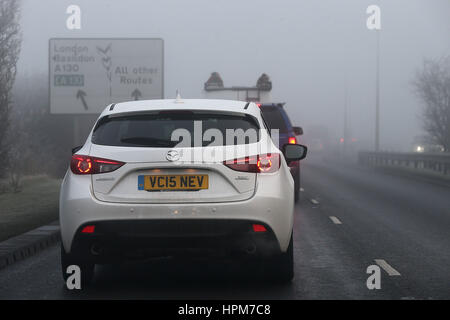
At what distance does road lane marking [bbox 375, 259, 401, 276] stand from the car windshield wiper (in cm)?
290

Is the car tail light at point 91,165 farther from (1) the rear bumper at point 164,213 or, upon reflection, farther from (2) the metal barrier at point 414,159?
(2) the metal barrier at point 414,159

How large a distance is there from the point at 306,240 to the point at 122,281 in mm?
3804

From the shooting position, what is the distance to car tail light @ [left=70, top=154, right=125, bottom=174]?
5855mm

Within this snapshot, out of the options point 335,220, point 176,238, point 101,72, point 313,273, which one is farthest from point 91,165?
point 101,72

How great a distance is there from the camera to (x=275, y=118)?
585 inches

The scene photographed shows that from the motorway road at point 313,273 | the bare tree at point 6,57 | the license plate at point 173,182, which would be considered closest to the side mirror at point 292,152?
the motorway road at point 313,273

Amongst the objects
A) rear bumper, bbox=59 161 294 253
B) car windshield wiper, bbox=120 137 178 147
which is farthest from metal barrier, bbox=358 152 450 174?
car windshield wiper, bbox=120 137 178 147

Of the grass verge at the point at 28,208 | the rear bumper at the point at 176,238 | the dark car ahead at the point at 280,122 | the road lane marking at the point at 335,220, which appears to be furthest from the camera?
the dark car ahead at the point at 280,122

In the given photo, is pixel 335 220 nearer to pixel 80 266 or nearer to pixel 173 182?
pixel 80 266

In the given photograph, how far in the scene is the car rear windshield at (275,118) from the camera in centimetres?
1474

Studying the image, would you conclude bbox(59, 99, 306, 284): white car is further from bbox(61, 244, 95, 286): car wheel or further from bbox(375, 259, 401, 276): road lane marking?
bbox(375, 259, 401, 276): road lane marking

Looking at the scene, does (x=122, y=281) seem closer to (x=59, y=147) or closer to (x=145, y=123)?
(x=145, y=123)

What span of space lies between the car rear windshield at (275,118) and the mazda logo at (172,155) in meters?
9.00
